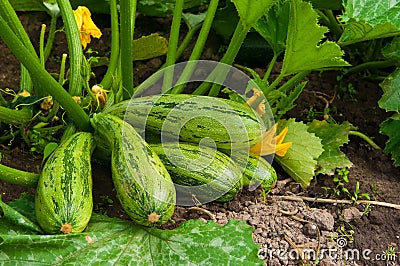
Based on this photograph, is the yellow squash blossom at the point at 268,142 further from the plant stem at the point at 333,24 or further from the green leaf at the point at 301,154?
the plant stem at the point at 333,24

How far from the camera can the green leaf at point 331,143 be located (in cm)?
239

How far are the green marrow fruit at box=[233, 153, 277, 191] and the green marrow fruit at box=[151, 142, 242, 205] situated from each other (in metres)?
0.09

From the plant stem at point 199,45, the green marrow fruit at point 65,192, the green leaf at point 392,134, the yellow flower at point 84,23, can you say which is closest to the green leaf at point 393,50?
the green leaf at point 392,134

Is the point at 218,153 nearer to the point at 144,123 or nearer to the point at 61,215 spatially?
the point at 144,123

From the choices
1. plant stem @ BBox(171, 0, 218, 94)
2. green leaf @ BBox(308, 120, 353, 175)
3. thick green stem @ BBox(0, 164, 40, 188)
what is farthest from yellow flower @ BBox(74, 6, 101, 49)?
green leaf @ BBox(308, 120, 353, 175)

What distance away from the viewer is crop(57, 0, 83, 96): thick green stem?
2244 mm

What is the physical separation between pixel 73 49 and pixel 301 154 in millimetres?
933

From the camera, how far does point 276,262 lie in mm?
1927

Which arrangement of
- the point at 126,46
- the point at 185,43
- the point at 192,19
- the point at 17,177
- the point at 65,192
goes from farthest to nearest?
the point at 192,19 → the point at 185,43 → the point at 126,46 → the point at 17,177 → the point at 65,192

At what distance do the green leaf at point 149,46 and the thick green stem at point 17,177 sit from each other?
96 centimetres

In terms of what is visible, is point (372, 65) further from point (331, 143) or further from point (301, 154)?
Result: point (301, 154)

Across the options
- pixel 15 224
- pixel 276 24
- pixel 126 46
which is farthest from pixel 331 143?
pixel 15 224

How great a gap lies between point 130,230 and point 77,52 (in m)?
0.75

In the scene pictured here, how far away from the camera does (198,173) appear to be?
2002 millimetres
